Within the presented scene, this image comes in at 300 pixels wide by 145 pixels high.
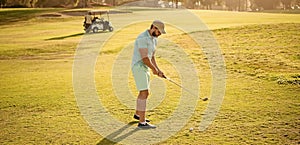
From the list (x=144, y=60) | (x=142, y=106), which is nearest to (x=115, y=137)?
(x=142, y=106)

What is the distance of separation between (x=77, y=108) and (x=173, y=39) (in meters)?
18.2

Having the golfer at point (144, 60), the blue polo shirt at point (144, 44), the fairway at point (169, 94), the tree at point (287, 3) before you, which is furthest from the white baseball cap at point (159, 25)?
the tree at point (287, 3)

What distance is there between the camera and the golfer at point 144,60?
24.8ft

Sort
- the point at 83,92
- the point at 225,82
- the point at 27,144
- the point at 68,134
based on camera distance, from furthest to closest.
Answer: the point at 225,82 → the point at 83,92 → the point at 68,134 → the point at 27,144

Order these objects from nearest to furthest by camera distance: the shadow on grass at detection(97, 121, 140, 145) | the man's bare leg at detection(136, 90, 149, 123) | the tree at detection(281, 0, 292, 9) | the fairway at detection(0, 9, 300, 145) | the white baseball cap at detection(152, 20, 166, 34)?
1. the shadow on grass at detection(97, 121, 140, 145)
2. the white baseball cap at detection(152, 20, 166, 34)
3. the fairway at detection(0, 9, 300, 145)
4. the man's bare leg at detection(136, 90, 149, 123)
5. the tree at detection(281, 0, 292, 9)

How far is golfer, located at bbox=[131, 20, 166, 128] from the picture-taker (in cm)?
757

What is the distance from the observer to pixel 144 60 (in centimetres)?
761

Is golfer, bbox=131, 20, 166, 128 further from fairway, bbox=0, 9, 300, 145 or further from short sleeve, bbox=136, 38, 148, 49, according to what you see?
fairway, bbox=0, 9, 300, 145

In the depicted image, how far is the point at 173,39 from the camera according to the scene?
1078 inches

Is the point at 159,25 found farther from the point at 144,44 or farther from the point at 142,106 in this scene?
the point at 142,106

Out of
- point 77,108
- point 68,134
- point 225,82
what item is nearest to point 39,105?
point 77,108

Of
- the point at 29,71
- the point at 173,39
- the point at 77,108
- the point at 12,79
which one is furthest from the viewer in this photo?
the point at 173,39

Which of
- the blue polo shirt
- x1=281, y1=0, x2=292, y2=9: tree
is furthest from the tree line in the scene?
the blue polo shirt

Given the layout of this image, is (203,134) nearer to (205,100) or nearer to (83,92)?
(205,100)
